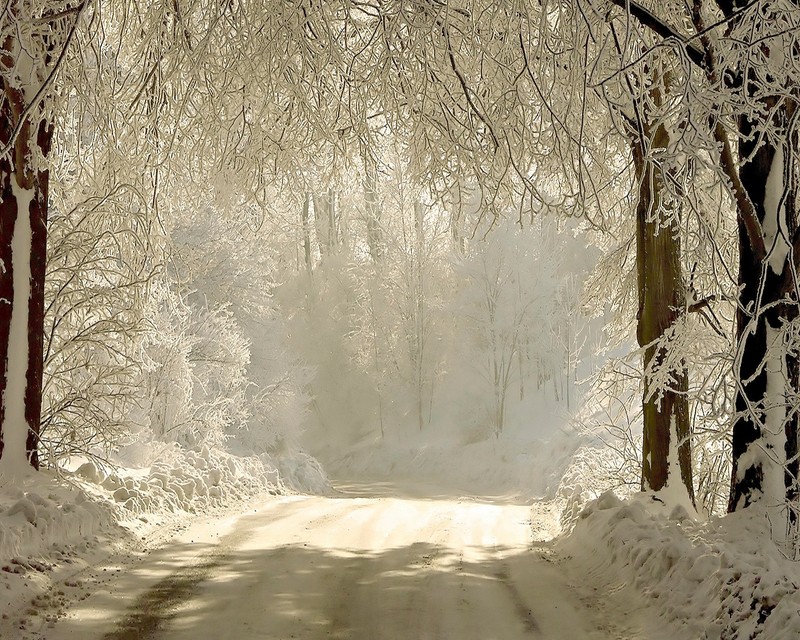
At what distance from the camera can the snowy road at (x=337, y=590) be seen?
17.3ft

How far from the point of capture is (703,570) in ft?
18.2

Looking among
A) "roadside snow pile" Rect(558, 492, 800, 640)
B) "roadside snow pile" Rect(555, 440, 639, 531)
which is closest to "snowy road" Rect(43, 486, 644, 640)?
"roadside snow pile" Rect(558, 492, 800, 640)

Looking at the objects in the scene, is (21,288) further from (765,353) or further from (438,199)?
(765,353)

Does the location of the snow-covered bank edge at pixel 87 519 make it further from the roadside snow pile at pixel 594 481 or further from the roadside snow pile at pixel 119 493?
the roadside snow pile at pixel 594 481

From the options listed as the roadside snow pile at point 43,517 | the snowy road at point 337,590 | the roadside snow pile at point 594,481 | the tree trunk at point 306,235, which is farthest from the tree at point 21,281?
the tree trunk at point 306,235

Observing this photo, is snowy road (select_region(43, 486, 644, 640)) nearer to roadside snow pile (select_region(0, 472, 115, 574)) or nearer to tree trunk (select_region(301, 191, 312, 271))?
roadside snow pile (select_region(0, 472, 115, 574))

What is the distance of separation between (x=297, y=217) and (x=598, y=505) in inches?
1386

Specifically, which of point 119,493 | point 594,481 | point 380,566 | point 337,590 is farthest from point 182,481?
point 594,481

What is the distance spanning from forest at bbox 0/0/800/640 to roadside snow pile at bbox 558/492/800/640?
0.09 feet

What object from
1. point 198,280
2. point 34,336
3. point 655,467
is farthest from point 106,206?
point 198,280

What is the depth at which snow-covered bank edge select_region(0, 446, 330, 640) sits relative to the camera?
5664mm

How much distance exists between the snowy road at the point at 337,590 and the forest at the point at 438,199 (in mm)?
573

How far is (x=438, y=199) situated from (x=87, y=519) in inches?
197

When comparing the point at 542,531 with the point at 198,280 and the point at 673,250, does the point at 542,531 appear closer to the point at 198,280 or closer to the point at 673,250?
the point at 673,250
